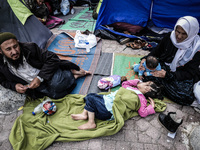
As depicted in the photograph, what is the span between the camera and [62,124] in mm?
1973

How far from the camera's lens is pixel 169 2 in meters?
3.80

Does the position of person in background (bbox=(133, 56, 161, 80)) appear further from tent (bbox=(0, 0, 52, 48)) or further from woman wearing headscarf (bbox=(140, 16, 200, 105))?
tent (bbox=(0, 0, 52, 48))

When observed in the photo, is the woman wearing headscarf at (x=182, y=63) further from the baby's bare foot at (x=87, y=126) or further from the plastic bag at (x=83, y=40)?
the plastic bag at (x=83, y=40)

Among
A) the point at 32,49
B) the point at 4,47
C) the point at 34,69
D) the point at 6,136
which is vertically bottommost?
the point at 6,136

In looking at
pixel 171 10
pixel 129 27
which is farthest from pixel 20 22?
pixel 171 10

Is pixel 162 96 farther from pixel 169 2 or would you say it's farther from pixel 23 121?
pixel 169 2

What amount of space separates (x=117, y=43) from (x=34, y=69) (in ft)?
9.26

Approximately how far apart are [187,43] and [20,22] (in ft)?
13.0

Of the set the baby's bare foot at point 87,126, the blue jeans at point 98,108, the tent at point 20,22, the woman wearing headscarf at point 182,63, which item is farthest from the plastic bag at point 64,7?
the baby's bare foot at point 87,126

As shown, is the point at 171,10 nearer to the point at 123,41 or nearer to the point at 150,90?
the point at 123,41

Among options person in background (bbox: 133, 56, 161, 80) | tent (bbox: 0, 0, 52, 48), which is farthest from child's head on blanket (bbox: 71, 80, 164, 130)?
tent (bbox: 0, 0, 52, 48)

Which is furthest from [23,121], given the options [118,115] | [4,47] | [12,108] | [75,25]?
[75,25]

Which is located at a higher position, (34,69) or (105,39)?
(34,69)

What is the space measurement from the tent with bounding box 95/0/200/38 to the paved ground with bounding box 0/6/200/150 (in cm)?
310
